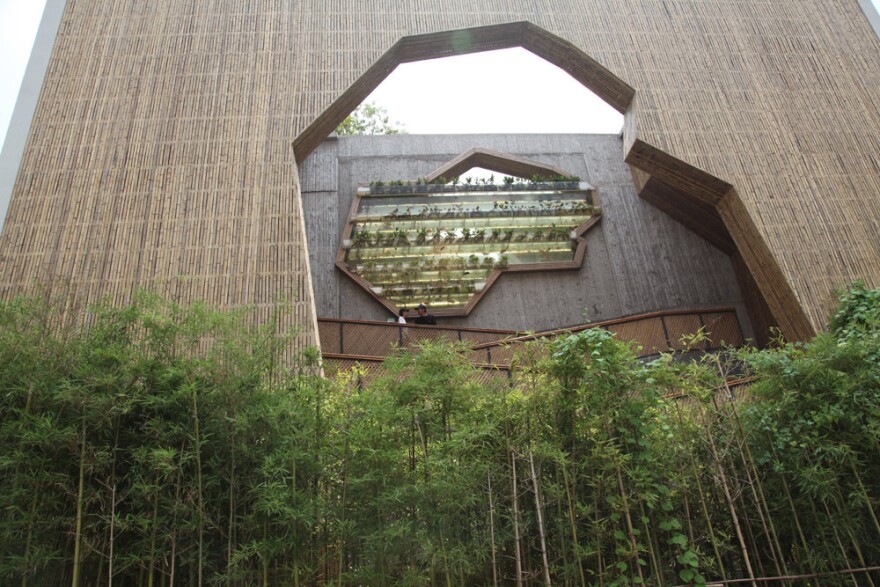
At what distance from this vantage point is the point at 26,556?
3053 mm

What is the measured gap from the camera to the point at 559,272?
10180mm

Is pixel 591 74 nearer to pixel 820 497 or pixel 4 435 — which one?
pixel 820 497

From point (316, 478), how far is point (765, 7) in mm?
7214

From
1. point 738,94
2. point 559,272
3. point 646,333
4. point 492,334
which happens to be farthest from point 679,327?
point 738,94

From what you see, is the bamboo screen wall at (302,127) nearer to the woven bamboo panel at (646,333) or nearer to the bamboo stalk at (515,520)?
the woven bamboo panel at (646,333)

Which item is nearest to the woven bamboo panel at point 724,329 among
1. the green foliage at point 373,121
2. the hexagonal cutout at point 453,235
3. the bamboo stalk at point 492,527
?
the hexagonal cutout at point 453,235

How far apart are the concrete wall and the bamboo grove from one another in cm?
584

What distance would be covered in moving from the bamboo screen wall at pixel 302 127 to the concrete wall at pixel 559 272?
10.8 ft

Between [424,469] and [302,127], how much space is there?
12.6 ft

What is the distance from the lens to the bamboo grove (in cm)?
328

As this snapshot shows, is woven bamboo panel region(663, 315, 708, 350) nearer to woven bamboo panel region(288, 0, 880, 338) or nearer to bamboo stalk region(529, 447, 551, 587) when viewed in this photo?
woven bamboo panel region(288, 0, 880, 338)

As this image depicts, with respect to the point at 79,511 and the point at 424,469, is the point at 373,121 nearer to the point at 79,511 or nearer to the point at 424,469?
the point at 424,469

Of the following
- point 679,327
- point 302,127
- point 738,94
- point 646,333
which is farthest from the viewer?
point 679,327

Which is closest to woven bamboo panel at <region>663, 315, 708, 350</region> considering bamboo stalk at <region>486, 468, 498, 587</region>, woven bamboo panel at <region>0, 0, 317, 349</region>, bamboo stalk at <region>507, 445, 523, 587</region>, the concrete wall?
the concrete wall
